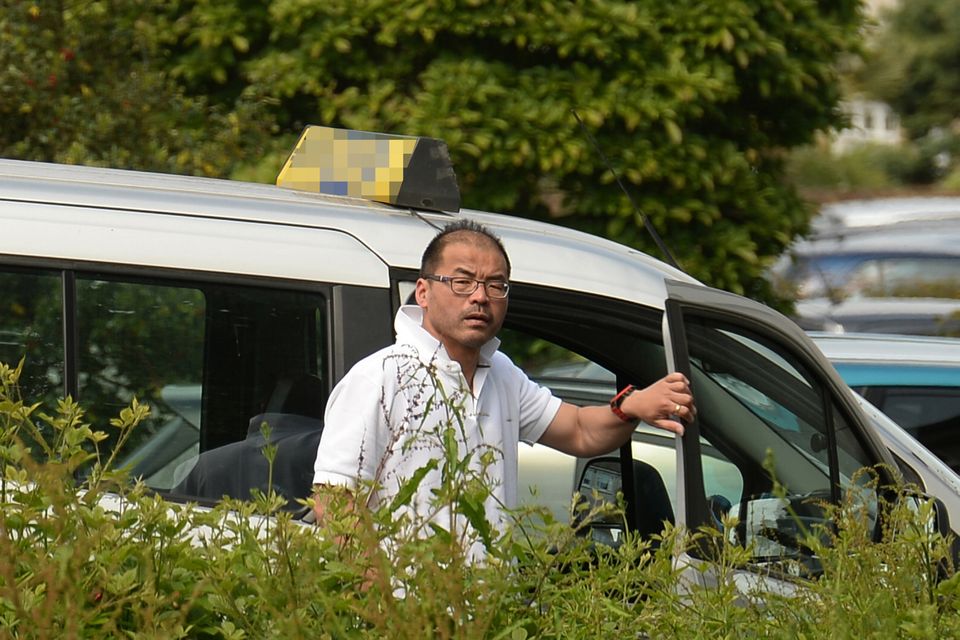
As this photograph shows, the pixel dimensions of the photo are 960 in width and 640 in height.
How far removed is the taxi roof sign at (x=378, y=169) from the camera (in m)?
3.66

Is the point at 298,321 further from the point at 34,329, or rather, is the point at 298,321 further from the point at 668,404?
the point at 668,404

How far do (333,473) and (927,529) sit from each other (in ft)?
3.95

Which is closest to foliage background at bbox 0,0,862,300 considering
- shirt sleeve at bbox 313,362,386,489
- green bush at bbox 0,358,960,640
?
shirt sleeve at bbox 313,362,386,489

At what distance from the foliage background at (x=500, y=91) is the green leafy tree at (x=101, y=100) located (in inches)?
0.4

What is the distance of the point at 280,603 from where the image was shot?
1.99 m

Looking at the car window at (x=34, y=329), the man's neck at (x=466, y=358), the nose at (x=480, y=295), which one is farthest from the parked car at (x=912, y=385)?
the car window at (x=34, y=329)

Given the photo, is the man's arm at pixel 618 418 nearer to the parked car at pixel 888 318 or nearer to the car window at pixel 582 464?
the car window at pixel 582 464

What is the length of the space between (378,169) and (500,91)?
3.57 meters

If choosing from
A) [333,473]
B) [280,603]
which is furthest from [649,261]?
[280,603]

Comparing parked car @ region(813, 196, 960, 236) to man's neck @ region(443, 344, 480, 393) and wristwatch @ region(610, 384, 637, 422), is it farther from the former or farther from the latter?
man's neck @ region(443, 344, 480, 393)

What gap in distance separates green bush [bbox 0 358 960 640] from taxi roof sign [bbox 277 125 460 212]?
1.47m

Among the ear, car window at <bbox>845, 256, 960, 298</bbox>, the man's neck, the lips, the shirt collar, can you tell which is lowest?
car window at <bbox>845, 256, 960, 298</bbox>

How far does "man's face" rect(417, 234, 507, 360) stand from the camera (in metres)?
3.15

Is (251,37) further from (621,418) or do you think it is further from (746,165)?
(621,418)
